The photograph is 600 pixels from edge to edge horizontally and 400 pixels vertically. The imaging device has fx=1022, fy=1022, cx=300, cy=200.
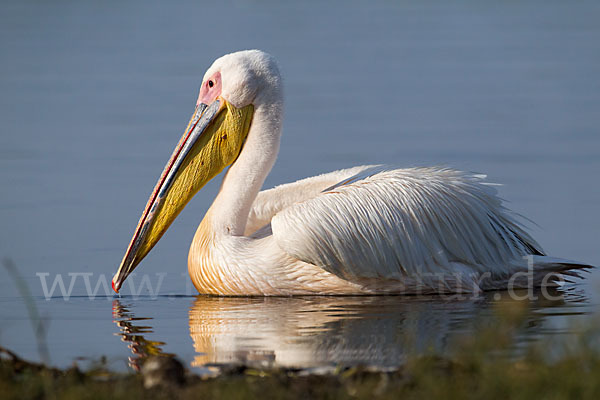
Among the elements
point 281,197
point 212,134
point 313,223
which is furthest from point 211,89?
point 313,223

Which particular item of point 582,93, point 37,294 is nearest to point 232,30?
point 582,93

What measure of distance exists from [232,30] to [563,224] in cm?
1047

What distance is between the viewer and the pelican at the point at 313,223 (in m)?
6.01

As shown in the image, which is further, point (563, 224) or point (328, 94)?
point (328, 94)

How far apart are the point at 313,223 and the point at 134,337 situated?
4.43 ft

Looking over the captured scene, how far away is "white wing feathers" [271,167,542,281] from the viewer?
19.6 feet

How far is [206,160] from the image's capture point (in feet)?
22.4

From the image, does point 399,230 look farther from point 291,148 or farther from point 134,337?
point 291,148

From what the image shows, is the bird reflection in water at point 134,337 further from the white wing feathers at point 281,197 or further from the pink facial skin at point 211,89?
the pink facial skin at point 211,89

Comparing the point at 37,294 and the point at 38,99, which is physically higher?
the point at 38,99

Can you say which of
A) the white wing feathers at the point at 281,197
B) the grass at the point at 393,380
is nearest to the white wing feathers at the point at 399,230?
the white wing feathers at the point at 281,197

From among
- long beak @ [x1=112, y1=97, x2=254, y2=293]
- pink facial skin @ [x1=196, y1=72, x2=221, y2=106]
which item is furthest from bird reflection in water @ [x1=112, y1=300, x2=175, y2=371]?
pink facial skin @ [x1=196, y1=72, x2=221, y2=106]

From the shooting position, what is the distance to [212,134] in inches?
270

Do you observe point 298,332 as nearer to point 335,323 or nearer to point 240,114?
point 335,323
